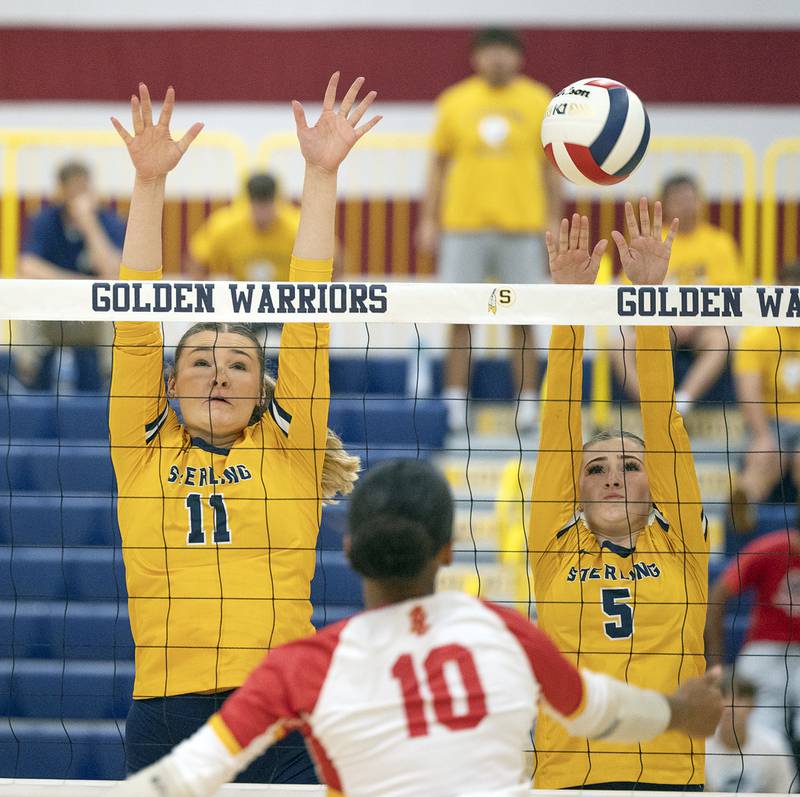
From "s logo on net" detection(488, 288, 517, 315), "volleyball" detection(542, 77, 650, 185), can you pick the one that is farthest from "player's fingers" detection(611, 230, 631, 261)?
"volleyball" detection(542, 77, 650, 185)

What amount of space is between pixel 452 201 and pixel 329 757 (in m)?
6.26

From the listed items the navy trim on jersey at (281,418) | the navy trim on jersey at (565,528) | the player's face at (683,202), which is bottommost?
the navy trim on jersey at (565,528)

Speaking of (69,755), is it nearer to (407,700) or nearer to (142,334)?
(142,334)

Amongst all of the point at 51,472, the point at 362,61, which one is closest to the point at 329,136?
the point at 51,472

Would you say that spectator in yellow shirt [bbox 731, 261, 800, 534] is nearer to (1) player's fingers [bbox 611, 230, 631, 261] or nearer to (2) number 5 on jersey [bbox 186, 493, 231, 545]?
(1) player's fingers [bbox 611, 230, 631, 261]

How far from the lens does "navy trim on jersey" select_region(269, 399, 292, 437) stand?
375cm

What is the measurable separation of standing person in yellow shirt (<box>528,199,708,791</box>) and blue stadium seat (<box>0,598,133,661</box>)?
3.65m

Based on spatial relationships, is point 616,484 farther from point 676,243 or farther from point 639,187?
point 639,187

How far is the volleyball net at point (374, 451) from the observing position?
371 centimetres

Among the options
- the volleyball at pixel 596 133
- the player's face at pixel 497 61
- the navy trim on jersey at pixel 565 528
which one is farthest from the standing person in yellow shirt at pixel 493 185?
the navy trim on jersey at pixel 565 528

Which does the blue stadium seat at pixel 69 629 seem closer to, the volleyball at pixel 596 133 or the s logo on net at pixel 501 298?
the volleyball at pixel 596 133

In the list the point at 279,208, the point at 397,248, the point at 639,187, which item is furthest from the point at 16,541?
the point at 639,187

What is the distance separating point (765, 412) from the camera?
792cm

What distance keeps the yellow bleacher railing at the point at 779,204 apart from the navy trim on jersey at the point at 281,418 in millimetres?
6570
